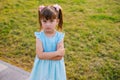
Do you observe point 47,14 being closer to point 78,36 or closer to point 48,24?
point 48,24

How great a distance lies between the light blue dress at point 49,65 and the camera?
90.0 inches

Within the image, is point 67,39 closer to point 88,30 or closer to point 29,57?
point 88,30

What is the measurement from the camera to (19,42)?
3.95 m

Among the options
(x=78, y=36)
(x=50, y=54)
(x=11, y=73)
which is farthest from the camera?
(x=78, y=36)

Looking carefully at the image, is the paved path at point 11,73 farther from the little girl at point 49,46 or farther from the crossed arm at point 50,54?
the crossed arm at point 50,54

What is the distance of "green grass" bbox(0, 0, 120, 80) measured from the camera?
3.44 meters

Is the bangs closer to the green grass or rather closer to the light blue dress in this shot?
the light blue dress

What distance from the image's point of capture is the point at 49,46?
7.52ft

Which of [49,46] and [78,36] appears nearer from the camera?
[49,46]

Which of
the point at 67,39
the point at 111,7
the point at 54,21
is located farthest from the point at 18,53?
the point at 111,7

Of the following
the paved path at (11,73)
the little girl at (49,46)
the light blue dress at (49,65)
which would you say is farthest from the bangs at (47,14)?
the paved path at (11,73)

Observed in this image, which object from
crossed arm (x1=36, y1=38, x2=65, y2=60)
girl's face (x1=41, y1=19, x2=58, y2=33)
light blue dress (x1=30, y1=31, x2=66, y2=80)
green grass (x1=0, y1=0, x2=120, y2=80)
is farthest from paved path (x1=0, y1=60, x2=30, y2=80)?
girl's face (x1=41, y1=19, x2=58, y2=33)

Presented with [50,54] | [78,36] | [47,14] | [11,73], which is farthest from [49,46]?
[78,36]

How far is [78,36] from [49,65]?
1.88 meters
